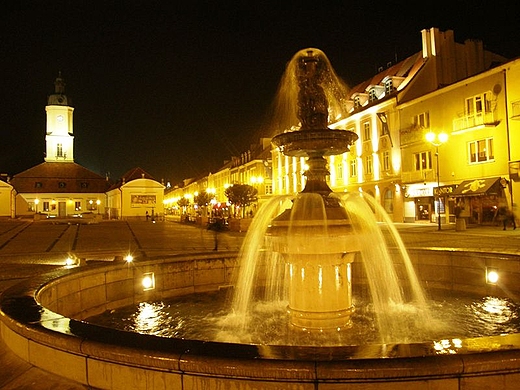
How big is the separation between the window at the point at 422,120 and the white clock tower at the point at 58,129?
75217 mm

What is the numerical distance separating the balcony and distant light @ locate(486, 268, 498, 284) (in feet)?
80.6

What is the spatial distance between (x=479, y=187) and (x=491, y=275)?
2438cm

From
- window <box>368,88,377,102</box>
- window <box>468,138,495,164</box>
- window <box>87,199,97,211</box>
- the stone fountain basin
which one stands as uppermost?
window <box>368,88,377,102</box>

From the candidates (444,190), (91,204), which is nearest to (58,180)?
(91,204)

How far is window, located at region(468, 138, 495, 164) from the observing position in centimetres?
3161

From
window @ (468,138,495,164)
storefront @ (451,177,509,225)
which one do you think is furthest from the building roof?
window @ (468,138,495,164)

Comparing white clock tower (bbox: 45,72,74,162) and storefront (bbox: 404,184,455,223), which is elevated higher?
white clock tower (bbox: 45,72,74,162)

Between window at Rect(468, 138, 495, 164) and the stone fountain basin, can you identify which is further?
window at Rect(468, 138, 495, 164)

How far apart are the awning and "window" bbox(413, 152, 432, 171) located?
3.81m

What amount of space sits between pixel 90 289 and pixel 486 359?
706 cm

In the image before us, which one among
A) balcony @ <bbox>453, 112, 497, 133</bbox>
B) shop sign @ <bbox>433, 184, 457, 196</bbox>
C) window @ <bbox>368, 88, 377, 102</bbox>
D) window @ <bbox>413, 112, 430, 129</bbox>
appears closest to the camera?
balcony @ <bbox>453, 112, 497, 133</bbox>

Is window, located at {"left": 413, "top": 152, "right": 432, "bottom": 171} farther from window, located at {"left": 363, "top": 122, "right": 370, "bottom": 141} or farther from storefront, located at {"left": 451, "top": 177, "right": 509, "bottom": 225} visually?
window, located at {"left": 363, "top": 122, "right": 370, "bottom": 141}

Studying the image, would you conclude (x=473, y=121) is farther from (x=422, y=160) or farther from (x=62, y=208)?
(x=62, y=208)

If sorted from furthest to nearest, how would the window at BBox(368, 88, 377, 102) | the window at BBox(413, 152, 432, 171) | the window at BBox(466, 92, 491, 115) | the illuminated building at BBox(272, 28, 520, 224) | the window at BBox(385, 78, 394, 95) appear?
1. the window at BBox(368, 88, 377, 102)
2. the window at BBox(385, 78, 394, 95)
3. the window at BBox(413, 152, 432, 171)
4. the window at BBox(466, 92, 491, 115)
5. the illuminated building at BBox(272, 28, 520, 224)
